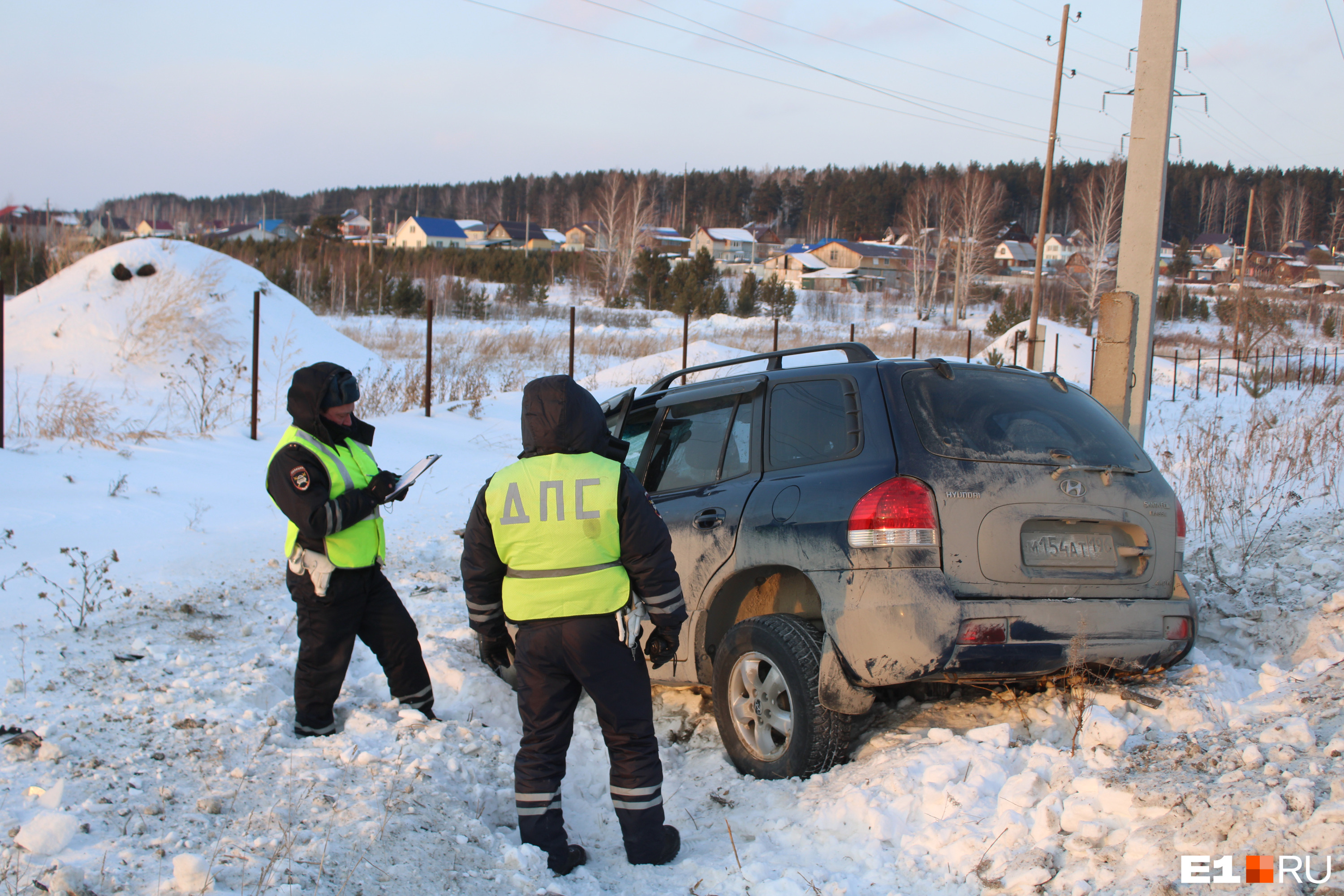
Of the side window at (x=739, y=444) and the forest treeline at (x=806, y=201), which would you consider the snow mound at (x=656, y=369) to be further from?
the forest treeline at (x=806, y=201)

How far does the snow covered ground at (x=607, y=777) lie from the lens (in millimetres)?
2842

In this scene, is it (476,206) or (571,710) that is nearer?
(571,710)

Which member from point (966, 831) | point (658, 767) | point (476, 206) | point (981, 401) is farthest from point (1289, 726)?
point (476, 206)

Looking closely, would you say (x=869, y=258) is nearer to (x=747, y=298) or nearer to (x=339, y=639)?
(x=747, y=298)

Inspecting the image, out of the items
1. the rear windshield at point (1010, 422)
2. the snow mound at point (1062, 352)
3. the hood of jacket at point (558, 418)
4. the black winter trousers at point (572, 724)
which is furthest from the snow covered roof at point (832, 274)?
the black winter trousers at point (572, 724)

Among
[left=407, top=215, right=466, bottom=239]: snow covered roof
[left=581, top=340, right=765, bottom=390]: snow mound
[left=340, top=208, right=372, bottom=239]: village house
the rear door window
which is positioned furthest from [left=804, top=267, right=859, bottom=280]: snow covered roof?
the rear door window

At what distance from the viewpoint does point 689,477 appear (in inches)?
180

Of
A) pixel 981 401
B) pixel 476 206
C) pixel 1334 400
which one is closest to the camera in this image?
pixel 981 401

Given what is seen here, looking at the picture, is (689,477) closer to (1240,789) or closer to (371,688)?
(371,688)

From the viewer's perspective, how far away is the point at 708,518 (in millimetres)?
4203

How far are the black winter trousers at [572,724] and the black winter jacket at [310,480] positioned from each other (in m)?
1.17

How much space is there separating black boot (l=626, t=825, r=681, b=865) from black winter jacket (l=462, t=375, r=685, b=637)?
2.40ft

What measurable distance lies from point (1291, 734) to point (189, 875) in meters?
3.65

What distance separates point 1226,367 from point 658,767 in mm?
33351
